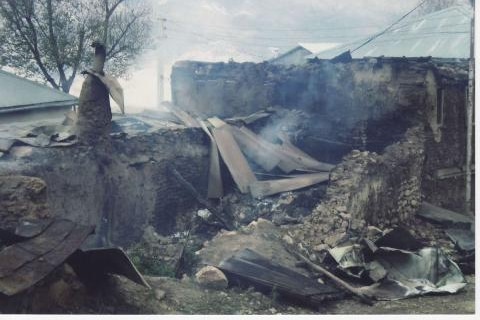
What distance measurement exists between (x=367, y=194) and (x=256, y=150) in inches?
105

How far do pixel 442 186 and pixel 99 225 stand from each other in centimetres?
694

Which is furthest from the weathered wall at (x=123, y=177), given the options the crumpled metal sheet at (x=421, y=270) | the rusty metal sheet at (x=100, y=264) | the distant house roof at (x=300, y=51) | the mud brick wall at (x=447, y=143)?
the distant house roof at (x=300, y=51)

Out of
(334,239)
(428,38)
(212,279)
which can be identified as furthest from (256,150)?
(428,38)

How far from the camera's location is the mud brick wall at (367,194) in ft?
24.7

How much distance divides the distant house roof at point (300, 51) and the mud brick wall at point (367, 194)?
1417cm

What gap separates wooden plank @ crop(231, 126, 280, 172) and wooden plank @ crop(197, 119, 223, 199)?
0.75m

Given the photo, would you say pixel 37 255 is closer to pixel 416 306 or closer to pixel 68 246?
pixel 68 246

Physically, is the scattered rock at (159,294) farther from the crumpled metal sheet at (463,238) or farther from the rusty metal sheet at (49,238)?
the crumpled metal sheet at (463,238)

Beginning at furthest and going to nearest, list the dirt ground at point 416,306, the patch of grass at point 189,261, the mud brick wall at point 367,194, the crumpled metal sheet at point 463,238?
1. the crumpled metal sheet at point 463,238
2. the mud brick wall at point 367,194
3. the patch of grass at point 189,261
4. the dirt ground at point 416,306

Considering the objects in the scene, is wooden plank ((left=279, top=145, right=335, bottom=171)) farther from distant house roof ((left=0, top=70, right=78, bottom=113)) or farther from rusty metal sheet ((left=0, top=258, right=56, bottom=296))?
rusty metal sheet ((left=0, top=258, right=56, bottom=296))

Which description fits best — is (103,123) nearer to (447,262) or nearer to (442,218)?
(447,262)

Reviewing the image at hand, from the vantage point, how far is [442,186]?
9.90m

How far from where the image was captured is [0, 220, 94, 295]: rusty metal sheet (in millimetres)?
3867

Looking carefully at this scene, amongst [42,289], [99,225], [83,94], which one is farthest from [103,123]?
[42,289]
